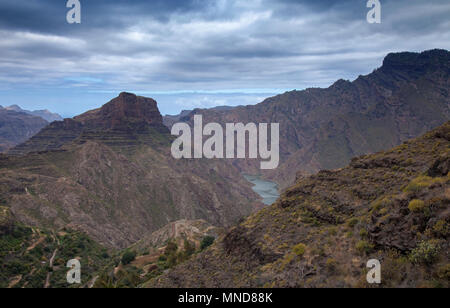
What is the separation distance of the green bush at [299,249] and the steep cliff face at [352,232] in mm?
110

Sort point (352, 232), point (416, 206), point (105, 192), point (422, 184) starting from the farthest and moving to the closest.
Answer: point (105, 192), point (352, 232), point (422, 184), point (416, 206)

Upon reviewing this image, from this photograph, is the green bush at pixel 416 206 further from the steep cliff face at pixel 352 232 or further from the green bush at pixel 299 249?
the green bush at pixel 299 249

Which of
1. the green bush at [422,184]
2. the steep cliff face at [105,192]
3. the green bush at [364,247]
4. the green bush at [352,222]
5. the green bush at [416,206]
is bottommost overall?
the steep cliff face at [105,192]

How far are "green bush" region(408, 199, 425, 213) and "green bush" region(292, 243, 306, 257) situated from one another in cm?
789

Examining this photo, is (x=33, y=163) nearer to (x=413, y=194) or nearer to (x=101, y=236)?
(x=101, y=236)

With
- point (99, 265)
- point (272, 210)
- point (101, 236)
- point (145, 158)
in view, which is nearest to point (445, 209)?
point (272, 210)

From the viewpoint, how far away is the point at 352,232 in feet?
68.1

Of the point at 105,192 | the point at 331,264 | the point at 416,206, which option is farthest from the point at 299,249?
the point at 105,192

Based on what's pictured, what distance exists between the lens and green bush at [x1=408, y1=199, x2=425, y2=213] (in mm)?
16641

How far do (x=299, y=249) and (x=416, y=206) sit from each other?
28.3 feet

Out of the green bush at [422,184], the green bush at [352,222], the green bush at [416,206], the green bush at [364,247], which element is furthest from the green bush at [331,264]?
the green bush at [422,184]

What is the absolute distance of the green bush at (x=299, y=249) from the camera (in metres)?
21.8

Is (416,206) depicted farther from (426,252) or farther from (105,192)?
(105,192)

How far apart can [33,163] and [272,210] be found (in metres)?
117
